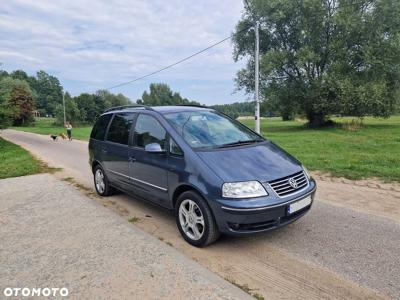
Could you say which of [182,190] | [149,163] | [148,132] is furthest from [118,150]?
[182,190]

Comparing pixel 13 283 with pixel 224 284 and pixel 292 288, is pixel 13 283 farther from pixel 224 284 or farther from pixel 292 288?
pixel 292 288

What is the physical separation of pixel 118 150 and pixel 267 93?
898 inches

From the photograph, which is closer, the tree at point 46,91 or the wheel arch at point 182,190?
the wheel arch at point 182,190

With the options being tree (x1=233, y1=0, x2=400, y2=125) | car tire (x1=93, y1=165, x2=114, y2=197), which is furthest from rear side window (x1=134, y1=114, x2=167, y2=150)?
tree (x1=233, y1=0, x2=400, y2=125)

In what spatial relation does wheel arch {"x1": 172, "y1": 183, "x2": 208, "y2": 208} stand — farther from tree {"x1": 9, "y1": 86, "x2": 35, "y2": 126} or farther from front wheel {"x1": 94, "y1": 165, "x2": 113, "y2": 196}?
tree {"x1": 9, "y1": 86, "x2": 35, "y2": 126}

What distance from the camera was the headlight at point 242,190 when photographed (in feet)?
11.0

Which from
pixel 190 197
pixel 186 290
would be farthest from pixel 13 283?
pixel 190 197

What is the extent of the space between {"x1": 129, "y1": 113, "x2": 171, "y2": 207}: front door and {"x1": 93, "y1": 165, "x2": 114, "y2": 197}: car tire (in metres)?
1.22

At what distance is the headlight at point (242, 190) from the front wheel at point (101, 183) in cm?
323

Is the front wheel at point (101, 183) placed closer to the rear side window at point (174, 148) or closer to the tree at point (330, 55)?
the rear side window at point (174, 148)

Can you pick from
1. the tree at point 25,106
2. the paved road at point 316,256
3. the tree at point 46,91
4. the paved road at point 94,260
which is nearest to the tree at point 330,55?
the paved road at point 316,256

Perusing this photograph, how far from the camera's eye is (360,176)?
271 inches

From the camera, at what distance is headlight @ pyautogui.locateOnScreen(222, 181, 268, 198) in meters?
3.35

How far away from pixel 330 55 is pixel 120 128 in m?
23.6
